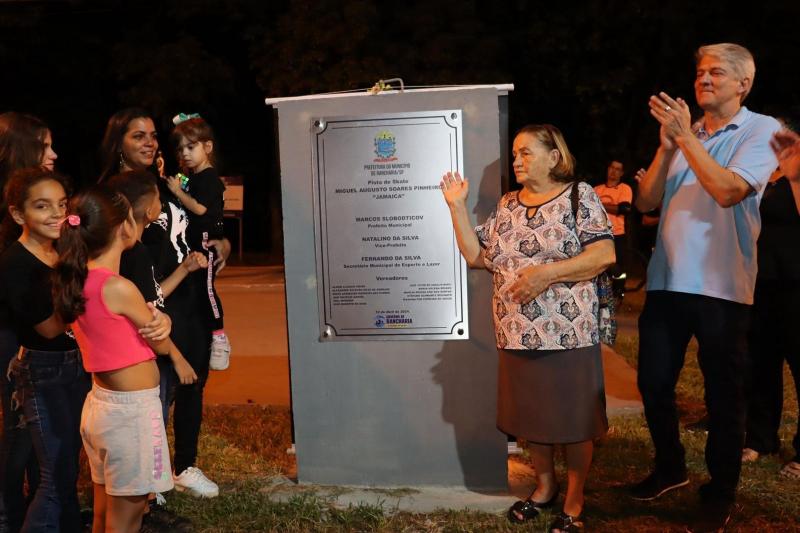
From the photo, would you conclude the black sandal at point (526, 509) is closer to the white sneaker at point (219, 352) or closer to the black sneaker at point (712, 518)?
the black sneaker at point (712, 518)

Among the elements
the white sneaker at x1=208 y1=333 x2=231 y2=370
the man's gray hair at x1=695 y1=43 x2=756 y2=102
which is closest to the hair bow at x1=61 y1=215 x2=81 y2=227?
the white sneaker at x1=208 y1=333 x2=231 y2=370

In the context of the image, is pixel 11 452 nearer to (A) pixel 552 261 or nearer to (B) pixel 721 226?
(A) pixel 552 261

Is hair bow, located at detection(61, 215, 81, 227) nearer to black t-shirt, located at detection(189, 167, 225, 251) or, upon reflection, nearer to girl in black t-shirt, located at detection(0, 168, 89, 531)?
girl in black t-shirt, located at detection(0, 168, 89, 531)

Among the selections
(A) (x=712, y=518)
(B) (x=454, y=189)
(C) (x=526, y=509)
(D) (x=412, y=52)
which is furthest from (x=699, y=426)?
(D) (x=412, y=52)

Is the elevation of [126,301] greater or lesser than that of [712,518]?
greater

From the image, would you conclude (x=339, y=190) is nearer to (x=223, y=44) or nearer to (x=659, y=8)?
(x=659, y=8)

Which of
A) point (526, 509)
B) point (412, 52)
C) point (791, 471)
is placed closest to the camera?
point (526, 509)

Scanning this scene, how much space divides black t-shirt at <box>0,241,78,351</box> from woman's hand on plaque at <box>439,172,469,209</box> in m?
1.82

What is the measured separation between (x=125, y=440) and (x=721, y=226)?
8.92 feet

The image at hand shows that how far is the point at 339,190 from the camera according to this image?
467 cm

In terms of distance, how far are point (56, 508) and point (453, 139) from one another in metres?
2.47

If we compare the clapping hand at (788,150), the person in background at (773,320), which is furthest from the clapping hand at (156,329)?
the person in background at (773,320)

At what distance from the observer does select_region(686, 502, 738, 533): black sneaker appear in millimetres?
4160

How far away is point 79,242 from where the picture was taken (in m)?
3.42
